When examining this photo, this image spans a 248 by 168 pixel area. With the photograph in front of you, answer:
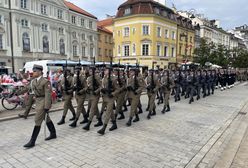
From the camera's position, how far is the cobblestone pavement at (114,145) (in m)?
4.27

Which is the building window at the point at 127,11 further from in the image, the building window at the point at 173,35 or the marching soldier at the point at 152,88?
the marching soldier at the point at 152,88

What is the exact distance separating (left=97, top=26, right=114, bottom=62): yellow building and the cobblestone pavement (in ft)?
127

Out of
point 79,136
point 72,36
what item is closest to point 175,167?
point 79,136

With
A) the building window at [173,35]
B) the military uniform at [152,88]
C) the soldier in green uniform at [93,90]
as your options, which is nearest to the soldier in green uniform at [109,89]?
the soldier in green uniform at [93,90]

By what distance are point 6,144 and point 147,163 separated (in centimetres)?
359

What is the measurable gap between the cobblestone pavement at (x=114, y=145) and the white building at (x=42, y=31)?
25.8 metres

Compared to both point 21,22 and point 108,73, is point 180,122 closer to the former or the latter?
point 108,73

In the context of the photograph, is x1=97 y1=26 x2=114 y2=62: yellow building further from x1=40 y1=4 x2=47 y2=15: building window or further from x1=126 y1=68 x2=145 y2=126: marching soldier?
x1=126 y1=68 x2=145 y2=126: marching soldier

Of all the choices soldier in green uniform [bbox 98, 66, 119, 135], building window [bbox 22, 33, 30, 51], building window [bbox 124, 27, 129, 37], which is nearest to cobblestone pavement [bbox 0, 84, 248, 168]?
soldier in green uniform [bbox 98, 66, 119, 135]

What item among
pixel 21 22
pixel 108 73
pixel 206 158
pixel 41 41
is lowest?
pixel 206 158

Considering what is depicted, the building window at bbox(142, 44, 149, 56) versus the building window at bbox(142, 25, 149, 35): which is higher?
the building window at bbox(142, 25, 149, 35)

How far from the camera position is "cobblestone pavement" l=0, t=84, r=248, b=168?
4.27 m

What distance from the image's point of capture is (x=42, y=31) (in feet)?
107

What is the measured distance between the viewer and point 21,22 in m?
29.7
